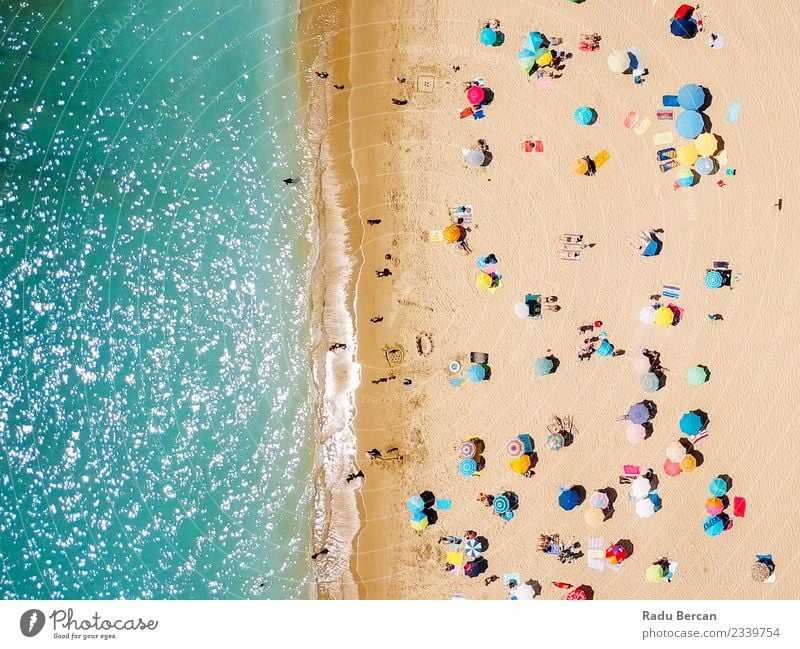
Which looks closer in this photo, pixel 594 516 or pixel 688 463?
pixel 688 463

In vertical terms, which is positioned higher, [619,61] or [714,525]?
[619,61]

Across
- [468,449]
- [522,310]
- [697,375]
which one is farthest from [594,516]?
[522,310]

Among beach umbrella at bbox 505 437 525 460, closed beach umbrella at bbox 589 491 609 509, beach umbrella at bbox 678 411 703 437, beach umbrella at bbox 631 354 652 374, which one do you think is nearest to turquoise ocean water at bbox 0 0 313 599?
beach umbrella at bbox 505 437 525 460

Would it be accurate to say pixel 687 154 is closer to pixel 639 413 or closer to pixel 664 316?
pixel 664 316

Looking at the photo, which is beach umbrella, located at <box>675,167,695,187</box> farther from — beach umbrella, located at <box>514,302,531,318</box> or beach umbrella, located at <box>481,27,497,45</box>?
beach umbrella, located at <box>481,27,497,45</box>

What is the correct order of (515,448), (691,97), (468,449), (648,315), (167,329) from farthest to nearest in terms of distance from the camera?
Answer: 1. (167,329)
2. (468,449)
3. (515,448)
4. (648,315)
5. (691,97)

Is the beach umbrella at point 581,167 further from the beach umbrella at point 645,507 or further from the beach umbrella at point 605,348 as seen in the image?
the beach umbrella at point 645,507
